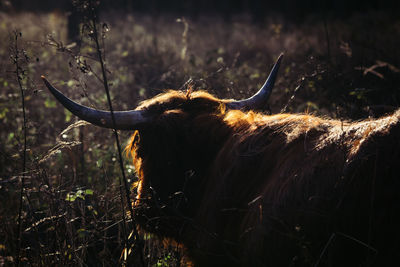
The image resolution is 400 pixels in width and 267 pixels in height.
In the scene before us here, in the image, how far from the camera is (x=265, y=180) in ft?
7.47

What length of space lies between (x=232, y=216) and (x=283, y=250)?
0.44 metres

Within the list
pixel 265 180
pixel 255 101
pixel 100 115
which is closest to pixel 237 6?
pixel 255 101

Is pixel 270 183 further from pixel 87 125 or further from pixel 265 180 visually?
pixel 87 125

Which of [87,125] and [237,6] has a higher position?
[237,6]

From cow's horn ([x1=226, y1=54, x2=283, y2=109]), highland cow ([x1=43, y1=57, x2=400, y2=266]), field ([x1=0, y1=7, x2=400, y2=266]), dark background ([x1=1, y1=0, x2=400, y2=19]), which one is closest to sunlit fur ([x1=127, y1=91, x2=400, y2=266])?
highland cow ([x1=43, y1=57, x2=400, y2=266])

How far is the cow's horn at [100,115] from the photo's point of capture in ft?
8.33

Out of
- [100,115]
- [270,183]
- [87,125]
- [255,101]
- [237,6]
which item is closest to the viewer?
[270,183]

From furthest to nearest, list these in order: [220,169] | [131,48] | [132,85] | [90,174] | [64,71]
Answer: [131,48] → [64,71] → [132,85] → [90,174] → [220,169]

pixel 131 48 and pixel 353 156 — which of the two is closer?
pixel 353 156

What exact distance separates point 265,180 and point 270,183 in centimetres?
10

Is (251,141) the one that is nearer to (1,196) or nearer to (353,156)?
(353,156)

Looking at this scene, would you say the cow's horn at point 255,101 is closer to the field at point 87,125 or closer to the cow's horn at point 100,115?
the field at point 87,125

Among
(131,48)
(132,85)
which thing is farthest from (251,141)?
(131,48)

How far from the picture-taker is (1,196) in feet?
13.0
